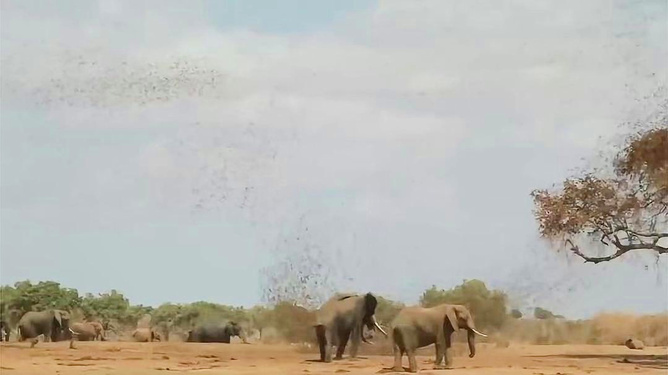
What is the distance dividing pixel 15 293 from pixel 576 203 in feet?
33.5

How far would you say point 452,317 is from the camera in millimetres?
13344

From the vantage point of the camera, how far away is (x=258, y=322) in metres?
16.0

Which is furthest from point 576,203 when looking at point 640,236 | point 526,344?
point 526,344

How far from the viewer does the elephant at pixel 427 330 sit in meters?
12.8

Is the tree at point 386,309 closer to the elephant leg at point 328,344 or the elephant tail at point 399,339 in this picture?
the elephant leg at point 328,344

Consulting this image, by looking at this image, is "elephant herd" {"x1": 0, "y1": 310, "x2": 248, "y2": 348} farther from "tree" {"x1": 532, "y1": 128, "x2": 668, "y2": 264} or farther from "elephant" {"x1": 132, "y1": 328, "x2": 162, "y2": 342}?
"tree" {"x1": 532, "y1": 128, "x2": 668, "y2": 264}

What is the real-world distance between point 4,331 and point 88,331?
87.8 inches

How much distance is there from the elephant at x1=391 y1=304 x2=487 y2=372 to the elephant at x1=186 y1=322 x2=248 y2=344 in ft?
16.6

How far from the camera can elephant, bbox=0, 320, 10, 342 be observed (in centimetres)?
1919

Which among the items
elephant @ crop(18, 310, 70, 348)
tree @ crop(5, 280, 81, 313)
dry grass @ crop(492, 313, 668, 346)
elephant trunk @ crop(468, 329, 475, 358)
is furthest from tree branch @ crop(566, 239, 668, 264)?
elephant @ crop(18, 310, 70, 348)

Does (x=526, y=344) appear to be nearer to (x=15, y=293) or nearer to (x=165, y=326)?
(x=165, y=326)

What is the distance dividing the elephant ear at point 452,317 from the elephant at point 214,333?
16.6ft

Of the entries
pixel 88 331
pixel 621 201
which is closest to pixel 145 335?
pixel 88 331

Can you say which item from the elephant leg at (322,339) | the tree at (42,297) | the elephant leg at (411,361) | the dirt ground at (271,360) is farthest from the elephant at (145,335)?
the elephant leg at (411,361)
